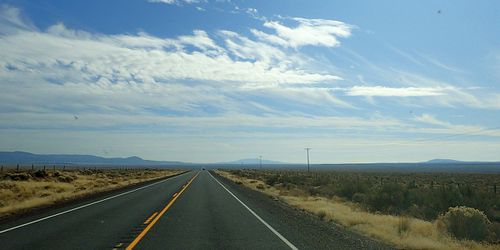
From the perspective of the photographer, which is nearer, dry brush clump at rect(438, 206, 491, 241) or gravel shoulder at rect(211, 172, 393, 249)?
gravel shoulder at rect(211, 172, 393, 249)

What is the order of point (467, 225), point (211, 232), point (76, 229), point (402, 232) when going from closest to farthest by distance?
1. point (211, 232)
2. point (76, 229)
3. point (402, 232)
4. point (467, 225)

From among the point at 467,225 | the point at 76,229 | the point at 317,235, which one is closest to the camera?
the point at 317,235

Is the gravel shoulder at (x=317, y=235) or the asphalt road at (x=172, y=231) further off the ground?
the asphalt road at (x=172, y=231)

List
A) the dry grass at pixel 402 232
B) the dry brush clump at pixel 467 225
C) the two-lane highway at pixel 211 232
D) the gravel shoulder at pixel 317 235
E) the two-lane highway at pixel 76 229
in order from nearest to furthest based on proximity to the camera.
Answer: the two-lane highway at pixel 76 229 → the two-lane highway at pixel 211 232 → the gravel shoulder at pixel 317 235 → the dry grass at pixel 402 232 → the dry brush clump at pixel 467 225

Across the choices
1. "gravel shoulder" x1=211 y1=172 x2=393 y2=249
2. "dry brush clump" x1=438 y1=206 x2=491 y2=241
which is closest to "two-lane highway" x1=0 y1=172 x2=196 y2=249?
"gravel shoulder" x1=211 y1=172 x2=393 y2=249

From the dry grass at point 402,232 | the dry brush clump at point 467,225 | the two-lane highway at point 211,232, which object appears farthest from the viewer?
the dry brush clump at point 467,225

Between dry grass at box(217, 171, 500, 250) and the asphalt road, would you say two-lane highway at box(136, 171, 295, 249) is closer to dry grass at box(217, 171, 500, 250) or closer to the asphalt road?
the asphalt road

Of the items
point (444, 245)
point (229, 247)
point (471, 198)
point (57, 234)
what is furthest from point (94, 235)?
point (471, 198)

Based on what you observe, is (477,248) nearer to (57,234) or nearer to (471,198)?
(57,234)

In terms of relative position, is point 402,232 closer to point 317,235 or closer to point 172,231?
point 317,235

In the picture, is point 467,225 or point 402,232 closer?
point 402,232

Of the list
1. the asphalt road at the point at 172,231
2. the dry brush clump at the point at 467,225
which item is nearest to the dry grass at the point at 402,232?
the dry brush clump at the point at 467,225

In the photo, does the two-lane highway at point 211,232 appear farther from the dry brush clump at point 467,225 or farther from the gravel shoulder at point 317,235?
the dry brush clump at point 467,225

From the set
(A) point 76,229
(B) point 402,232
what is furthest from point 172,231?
(B) point 402,232
